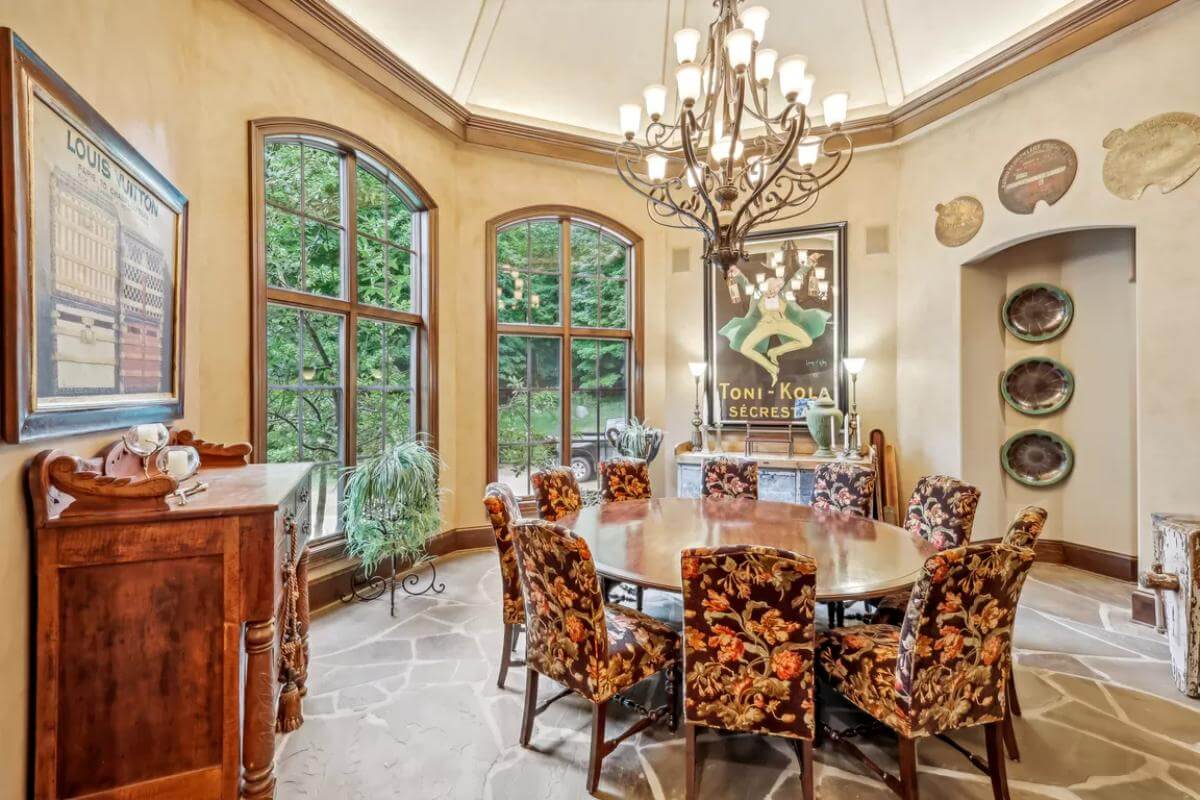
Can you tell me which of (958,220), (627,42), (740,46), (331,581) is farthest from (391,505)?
(958,220)

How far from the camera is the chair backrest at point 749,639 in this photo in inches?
63.4

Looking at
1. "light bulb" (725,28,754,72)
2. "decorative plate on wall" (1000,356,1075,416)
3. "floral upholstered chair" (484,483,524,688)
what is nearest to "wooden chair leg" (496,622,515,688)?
"floral upholstered chair" (484,483,524,688)

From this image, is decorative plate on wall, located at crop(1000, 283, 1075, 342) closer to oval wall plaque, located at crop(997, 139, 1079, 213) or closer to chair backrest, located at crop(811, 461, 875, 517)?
oval wall plaque, located at crop(997, 139, 1079, 213)

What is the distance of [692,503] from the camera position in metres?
3.33

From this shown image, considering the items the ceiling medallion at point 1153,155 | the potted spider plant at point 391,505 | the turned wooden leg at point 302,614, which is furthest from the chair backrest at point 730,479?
the ceiling medallion at point 1153,155

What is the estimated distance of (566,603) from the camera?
192 centimetres

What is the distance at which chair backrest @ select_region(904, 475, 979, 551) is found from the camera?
268 centimetres

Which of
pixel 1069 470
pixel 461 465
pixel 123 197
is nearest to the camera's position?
pixel 123 197

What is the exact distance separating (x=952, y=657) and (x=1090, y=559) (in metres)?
3.72

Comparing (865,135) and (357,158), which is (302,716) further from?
(865,135)

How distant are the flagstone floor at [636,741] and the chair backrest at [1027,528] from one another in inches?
34.2

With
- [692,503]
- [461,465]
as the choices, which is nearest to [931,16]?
[692,503]

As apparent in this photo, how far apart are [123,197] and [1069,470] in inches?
240

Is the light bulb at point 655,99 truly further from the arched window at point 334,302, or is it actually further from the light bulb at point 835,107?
the arched window at point 334,302
